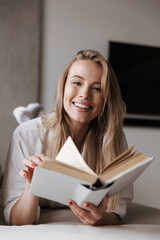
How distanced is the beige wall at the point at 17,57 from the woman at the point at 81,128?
1916mm

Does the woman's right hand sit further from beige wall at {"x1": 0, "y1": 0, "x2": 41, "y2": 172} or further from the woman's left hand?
beige wall at {"x1": 0, "y1": 0, "x2": 41, "y2": 172}

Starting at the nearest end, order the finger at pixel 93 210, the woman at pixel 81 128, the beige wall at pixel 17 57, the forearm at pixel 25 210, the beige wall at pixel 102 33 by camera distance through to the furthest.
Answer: the finger at pixel 93 210 < the forearm at pixel 25 210 < the woman at pixel 81 128 < the beige wall at pixel 17 57 < the beige wall at pixel 102 33

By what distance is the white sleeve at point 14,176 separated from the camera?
44.5 inches

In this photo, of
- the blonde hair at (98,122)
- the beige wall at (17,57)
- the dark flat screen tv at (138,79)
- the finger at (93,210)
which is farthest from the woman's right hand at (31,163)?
the dark flat screen tv at (138,79)

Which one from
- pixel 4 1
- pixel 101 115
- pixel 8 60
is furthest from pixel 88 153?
pixel 4 1

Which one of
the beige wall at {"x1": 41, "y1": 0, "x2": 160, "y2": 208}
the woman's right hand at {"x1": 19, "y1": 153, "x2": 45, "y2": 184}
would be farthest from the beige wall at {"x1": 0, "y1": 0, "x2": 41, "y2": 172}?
the woman's right hand at {"x1": 19, "y1": 153, "x2": 45, "y2": 184}

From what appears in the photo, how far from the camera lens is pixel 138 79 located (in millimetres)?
3844

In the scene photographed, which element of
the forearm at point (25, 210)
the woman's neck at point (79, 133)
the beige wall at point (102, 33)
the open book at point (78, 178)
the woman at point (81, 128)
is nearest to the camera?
the open book at point (78, 178)

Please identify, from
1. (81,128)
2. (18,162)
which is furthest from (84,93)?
(18,162)

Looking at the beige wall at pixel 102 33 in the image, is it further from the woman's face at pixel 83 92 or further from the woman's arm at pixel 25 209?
the woman's arm at pixel 25 209

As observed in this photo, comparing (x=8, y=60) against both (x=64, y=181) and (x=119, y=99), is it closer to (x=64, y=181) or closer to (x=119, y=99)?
(x=119, y=99)

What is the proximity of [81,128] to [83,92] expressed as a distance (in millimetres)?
185

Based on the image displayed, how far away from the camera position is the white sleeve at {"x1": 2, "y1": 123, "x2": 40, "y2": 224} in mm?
1129

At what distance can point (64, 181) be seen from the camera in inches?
29.3
